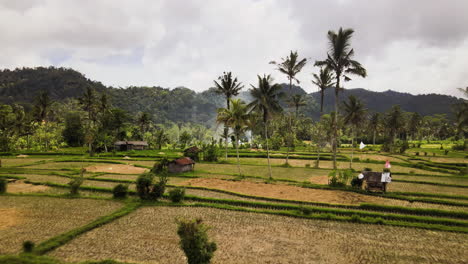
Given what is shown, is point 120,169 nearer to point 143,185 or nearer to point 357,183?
point 143,185

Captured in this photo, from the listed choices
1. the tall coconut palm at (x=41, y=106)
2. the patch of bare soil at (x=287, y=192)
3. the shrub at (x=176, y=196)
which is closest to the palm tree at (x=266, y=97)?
the patch of bare soil at (x=287, y=192)

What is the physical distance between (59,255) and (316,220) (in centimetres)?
1439

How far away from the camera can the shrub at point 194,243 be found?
10.2 m

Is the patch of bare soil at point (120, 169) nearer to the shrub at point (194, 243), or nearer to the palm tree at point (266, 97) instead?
the palm tree at point (266, 97)

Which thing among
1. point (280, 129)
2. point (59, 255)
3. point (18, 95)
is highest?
point (18, 95)

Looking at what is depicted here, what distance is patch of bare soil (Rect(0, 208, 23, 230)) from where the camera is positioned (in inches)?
630

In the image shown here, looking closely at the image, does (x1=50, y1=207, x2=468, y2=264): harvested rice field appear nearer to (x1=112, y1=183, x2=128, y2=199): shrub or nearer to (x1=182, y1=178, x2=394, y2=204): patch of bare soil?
(x1=112, y1=183, x2=128, y2=199): shrub

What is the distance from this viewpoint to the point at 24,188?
2536 cm

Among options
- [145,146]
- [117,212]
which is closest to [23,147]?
[145,146]

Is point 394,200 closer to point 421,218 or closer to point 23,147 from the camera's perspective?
point 421,218

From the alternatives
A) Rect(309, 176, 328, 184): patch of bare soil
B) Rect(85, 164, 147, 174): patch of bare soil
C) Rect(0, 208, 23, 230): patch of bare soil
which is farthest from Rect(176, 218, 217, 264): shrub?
Rect(85, 164, 147, 174): patch of bare soil

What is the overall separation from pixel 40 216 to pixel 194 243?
525 inches

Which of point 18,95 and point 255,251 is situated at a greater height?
point 18,95

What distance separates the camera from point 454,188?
26828mm
